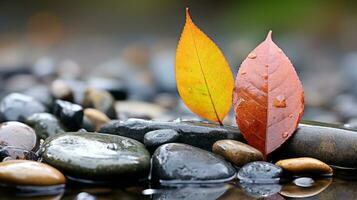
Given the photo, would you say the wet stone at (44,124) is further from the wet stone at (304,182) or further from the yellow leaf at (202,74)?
the wet stone at (304,182)

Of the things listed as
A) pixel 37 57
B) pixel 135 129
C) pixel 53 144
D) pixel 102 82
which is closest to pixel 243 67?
pixel 135 129

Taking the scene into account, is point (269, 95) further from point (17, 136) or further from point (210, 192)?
point (17, 136)

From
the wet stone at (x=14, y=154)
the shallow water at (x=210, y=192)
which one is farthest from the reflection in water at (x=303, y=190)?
the wet stone at (x=14, y=154)

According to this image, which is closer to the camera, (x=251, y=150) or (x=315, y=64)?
(x=251, y=150)

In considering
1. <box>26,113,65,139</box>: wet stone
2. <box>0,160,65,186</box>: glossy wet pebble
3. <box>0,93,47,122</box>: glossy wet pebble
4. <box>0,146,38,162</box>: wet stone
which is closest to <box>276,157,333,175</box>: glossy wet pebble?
<box>0,160,65,186</box>: glossy wet pebble

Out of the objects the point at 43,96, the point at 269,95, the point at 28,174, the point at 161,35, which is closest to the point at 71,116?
the point at 43,96

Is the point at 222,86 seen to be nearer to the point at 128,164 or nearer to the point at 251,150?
the point at 251,150
